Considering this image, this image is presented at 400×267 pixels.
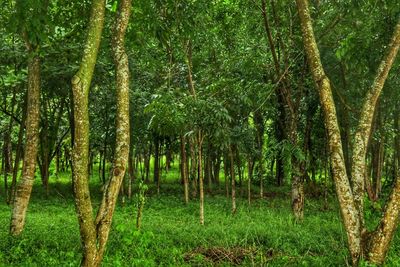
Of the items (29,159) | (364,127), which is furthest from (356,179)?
(29,159)

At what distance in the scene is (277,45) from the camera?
15555mm

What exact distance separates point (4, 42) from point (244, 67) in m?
7.95

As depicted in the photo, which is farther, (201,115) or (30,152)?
(201,115)

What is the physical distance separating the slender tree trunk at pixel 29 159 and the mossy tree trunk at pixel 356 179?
623cm

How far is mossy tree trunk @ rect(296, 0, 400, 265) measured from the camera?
7.88m

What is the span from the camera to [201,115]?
1310cm

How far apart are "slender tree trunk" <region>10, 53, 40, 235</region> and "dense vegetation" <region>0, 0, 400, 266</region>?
0.02 meters

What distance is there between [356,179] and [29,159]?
7110 millimetres

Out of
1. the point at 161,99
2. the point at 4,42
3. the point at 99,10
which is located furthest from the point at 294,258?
the point at 4,42

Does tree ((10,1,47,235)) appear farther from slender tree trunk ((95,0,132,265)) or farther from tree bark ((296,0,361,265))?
tree bark ((296,0,361,265))

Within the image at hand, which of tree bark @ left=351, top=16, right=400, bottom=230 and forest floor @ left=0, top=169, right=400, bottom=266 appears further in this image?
forest floor @ left=0, top=169, right=400, bottom=266

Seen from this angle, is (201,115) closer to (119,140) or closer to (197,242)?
(197,242)

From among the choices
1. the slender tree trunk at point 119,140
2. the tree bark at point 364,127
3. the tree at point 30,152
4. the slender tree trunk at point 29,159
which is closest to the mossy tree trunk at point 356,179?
the tree bark at point 364,127

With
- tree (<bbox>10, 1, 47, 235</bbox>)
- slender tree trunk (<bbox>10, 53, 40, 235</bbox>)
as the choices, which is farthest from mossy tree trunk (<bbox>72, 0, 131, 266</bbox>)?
slender tree trunk (<bbox>10, 53, 40, 235</bbox>)
